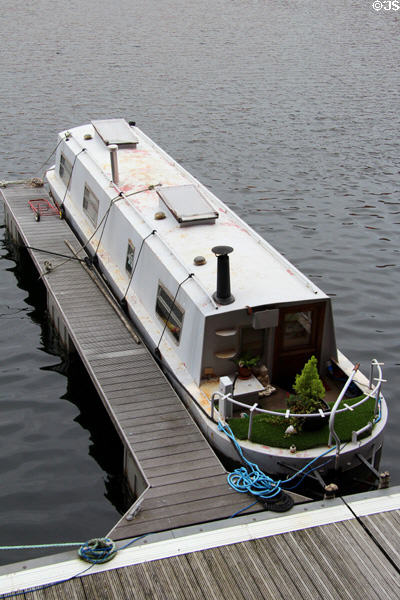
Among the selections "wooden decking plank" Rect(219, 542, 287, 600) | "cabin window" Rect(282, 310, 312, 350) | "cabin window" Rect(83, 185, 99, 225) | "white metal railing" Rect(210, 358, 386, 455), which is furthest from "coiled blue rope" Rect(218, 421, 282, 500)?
"cabin window" Rect(83, 185, 99, 225)

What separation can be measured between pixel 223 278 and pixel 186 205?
433 centimetres

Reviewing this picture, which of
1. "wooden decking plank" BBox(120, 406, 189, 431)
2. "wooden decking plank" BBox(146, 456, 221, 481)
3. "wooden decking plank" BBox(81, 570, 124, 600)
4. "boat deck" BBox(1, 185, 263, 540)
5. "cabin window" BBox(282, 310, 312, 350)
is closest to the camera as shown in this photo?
"wooden decking plank" BBox(81, 570, 124, 600)

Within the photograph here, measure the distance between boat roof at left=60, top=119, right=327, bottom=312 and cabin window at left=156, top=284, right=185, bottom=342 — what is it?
904mm

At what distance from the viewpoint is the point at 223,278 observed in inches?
591

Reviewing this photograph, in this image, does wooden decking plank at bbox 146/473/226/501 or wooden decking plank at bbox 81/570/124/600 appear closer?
wooden decking plank at bbox 81/570/124/600

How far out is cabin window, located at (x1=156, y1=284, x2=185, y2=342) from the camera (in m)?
16.6

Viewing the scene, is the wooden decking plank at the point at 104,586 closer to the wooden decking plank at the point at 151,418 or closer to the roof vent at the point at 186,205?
the wooden decking plank at the point at 151,418

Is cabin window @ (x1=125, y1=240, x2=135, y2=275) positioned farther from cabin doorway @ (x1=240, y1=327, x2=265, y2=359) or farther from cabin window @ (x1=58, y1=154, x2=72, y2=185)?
cabin window @ (x1=58, y1=154, x2=72, y2=185)

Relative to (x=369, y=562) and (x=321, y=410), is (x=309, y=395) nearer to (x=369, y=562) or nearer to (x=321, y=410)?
(x=321, y=410)

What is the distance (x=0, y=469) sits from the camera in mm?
16203

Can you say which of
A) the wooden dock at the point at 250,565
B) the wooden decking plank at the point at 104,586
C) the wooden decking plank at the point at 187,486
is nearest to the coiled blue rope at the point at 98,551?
the wooden dock at the point at 250,565

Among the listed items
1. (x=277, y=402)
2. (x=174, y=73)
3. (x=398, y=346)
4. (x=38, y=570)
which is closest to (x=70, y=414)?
(x=277, y=402)

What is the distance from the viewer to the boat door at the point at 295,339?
15.6 m

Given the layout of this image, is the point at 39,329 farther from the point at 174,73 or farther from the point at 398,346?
the point at 174,73
